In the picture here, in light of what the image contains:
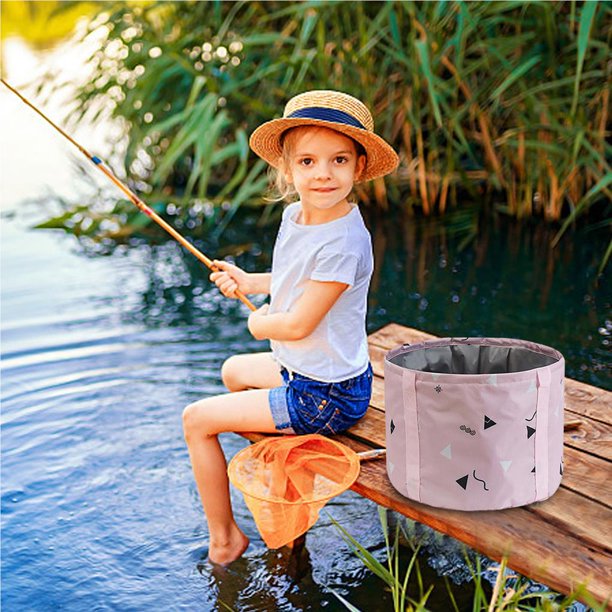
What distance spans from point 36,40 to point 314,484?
30.1 feet

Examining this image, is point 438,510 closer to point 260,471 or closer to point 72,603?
point 260,471

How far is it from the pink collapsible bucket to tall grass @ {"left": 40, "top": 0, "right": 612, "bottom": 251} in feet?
6.25

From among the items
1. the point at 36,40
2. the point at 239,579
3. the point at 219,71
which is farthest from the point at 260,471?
the point at 36,40

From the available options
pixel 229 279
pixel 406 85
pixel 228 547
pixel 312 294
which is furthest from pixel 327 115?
pixel 406 85

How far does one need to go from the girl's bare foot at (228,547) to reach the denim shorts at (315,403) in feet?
1.06

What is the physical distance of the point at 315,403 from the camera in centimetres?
206

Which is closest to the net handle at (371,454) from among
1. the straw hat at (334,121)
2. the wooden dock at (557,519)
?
the wooden dock at (557,519)

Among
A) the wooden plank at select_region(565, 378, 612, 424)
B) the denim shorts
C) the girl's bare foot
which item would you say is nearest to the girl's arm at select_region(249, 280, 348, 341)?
the denim shorts

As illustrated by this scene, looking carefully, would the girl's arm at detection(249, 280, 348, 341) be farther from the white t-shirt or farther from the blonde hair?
the blonde hair

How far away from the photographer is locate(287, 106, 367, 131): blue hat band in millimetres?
1933

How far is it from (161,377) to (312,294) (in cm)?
141

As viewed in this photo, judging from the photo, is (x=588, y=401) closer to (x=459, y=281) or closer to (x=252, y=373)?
(x=252, y=373)

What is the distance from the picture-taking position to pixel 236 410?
211 cm

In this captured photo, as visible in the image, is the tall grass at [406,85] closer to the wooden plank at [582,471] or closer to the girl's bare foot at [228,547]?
the wooden plank at [582,471]
